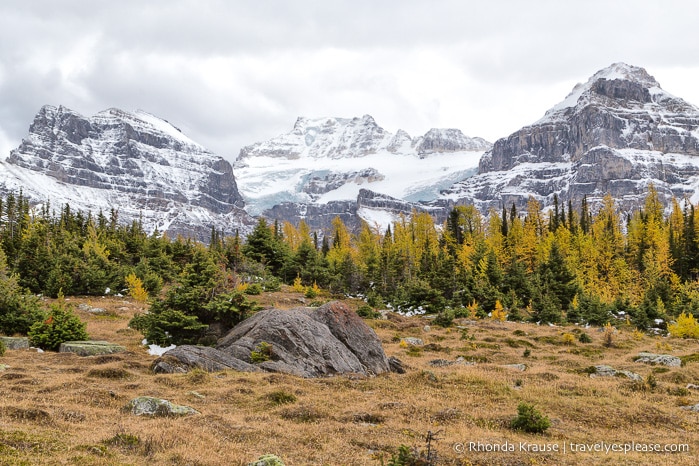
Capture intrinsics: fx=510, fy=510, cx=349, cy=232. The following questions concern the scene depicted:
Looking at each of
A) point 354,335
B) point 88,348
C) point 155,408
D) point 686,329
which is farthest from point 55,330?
point 686,329

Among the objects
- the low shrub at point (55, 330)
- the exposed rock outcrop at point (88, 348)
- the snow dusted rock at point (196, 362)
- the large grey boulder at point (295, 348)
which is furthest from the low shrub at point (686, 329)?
the low shrub at point (55, 330)

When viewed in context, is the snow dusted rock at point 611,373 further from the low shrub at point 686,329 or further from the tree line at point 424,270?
the low shrub at point 686,329

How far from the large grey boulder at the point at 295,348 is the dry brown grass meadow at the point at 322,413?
1.35 m

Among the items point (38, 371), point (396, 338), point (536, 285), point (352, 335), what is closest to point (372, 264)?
point (536, 285)

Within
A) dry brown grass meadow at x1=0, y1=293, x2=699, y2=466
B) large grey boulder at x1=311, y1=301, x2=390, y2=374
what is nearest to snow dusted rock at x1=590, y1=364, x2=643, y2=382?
dry brown grass meadow at x1=0, y1=293, x2=699, y2=466

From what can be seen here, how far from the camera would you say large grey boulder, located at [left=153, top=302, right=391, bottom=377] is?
878 inches

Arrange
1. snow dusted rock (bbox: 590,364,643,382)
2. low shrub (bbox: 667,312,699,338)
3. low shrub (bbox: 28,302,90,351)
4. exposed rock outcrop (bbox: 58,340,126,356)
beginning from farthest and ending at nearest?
low shrub (bbox: 667,312,699,338)
low shrub (bbox: 28,302,90,351)
exposed rock outcrop (bbox: 58,340,126,356)
snow dusted rock (bbox: 590,364,643,382)

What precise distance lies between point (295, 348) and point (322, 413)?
7.73 metres

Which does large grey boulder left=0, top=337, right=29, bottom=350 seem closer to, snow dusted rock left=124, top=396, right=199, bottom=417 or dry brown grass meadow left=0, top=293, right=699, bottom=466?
dry brown grass meadow left=0, top=293, right=699, bottom=466

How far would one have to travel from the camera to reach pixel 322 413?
15.9 m

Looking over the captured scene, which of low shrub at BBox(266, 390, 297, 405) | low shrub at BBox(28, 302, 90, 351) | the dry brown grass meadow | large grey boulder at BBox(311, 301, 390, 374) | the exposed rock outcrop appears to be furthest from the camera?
low shrub at BBox(28, 302, 90, 351)

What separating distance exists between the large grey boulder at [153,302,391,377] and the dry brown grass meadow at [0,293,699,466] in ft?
4.43

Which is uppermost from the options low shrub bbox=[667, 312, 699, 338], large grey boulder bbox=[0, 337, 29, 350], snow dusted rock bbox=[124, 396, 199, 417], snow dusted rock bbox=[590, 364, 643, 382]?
snow dusted rock bbox=[124, 396, 199, 417]

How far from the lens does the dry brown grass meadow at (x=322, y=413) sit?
1178 cm
